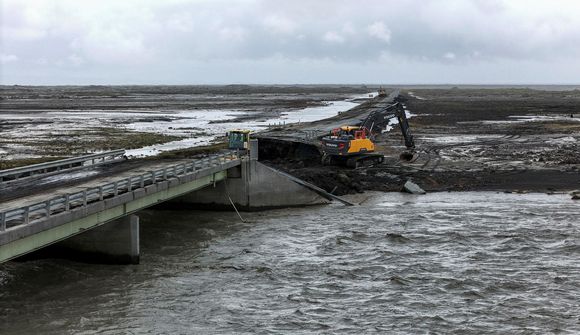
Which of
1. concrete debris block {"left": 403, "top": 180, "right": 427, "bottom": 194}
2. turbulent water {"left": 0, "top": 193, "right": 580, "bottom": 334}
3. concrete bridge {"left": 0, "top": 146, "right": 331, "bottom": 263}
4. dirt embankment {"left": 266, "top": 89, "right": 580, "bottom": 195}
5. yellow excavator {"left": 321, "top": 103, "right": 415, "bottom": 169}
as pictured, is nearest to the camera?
turbulent water {"left": 0, "top": 193, "right": 580, "bottom": 334}

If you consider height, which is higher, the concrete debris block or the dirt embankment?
the dirt embankment

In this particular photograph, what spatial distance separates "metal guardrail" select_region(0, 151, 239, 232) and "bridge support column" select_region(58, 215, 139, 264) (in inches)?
54.7

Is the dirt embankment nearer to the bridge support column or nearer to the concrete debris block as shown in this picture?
the concrete debris block

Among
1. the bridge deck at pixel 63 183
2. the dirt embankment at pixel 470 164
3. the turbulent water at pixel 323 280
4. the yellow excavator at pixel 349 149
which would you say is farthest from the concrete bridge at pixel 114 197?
the yellow excavator at pixel 349 149

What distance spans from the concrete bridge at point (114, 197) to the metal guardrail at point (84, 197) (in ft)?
0.10

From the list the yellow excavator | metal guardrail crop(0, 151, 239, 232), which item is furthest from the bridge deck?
the yellow excavator

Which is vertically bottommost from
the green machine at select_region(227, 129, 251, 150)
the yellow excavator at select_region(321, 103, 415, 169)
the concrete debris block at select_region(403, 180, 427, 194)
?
the concrete debris block at select_region(403, 180, 427, 194)

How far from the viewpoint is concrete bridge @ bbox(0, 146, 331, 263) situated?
20562 millimetres

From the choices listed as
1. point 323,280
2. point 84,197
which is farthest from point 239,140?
point 84,197

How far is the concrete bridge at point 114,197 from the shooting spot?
810 inches

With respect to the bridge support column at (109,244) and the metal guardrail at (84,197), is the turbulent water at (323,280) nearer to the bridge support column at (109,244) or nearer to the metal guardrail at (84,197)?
the bridge support column at (109,244)

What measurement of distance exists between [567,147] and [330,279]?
149 feet

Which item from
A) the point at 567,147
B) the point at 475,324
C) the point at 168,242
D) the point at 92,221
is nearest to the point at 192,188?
the point at 168,242

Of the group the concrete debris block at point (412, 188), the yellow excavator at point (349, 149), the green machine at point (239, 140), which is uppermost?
the green machine at point (239, 140)
